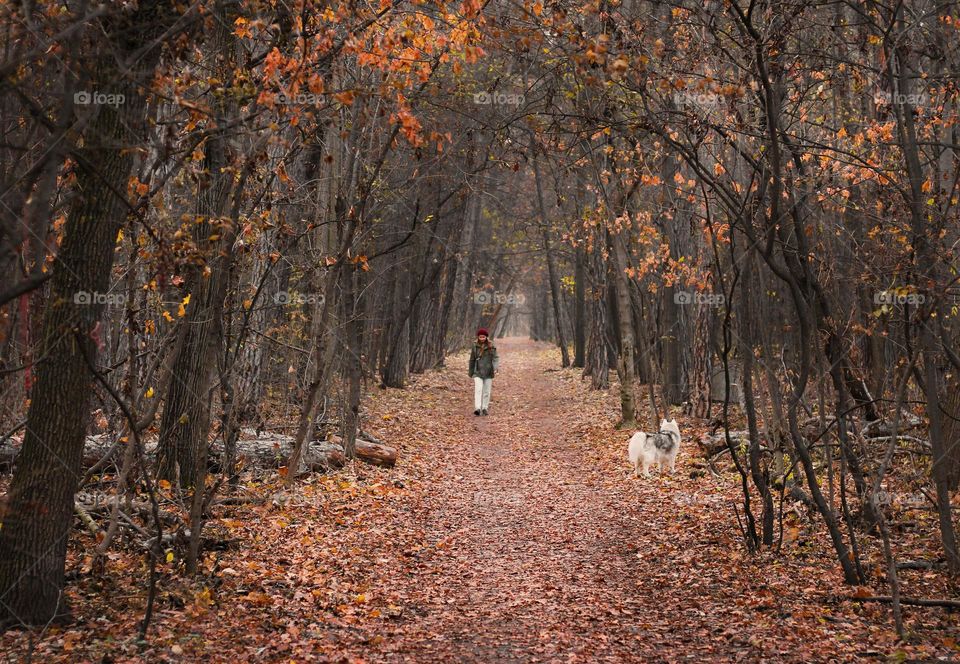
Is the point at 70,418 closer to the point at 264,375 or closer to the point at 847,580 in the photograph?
the point at 847,580

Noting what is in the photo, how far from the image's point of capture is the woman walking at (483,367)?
59.3 ft

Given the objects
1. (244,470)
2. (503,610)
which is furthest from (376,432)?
(503,610)

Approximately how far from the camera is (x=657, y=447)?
11008 mm

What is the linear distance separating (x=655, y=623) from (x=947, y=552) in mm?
2322

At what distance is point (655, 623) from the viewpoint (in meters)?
5.96

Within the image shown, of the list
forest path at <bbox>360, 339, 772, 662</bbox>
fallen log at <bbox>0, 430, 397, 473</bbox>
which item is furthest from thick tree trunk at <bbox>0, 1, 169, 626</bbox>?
fallen log at <bbox>0, 430, 397, 473</bbox>
